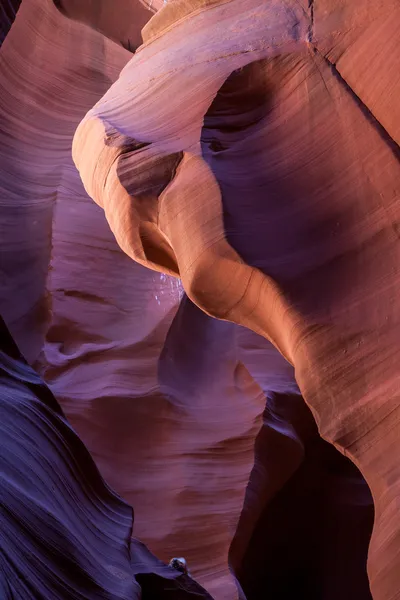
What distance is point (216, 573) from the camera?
4980 millimetres

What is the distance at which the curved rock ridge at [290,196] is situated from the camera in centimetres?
305

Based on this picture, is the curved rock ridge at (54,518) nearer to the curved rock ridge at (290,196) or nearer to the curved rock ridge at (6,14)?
the curved rock ridge at (290,196)

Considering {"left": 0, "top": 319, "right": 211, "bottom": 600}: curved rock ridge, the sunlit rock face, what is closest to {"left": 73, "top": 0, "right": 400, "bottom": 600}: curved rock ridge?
the sunlit rock face

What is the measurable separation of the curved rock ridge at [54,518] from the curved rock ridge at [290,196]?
817mm

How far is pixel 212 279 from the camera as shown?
331cm

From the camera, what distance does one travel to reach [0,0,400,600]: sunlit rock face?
312 cm

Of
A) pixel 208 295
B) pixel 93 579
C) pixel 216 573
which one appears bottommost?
pixel 216 573

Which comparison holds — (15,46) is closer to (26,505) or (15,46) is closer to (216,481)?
(216,481)

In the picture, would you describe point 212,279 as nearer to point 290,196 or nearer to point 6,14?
point 290,196

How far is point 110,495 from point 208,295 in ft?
3.31

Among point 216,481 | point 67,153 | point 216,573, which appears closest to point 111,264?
A: point 67,153

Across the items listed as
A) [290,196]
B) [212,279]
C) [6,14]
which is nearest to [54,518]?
[212,279]

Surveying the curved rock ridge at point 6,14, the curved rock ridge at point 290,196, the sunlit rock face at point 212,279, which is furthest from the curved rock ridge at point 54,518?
the curved rock ridge at point 6,14

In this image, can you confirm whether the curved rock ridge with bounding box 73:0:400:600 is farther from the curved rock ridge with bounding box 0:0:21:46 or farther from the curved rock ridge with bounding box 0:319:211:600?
the curved rock ridge with bounding box 0:0:21:46
